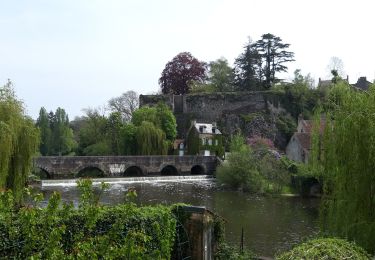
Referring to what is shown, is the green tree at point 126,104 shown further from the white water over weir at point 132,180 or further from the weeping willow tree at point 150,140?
the white water over weir at point 132,180

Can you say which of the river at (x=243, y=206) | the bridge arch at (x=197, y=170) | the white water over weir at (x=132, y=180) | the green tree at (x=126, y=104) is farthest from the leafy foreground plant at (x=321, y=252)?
the green tree at (x=126, y=104)

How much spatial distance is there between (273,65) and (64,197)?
49.0 metres

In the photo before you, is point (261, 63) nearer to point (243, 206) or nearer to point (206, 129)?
point (206, 129)

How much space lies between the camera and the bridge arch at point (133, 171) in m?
49.2

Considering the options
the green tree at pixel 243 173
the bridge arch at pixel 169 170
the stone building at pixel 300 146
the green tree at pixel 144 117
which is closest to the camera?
the green tree at pixel 243 173

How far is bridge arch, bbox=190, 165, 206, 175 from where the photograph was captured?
2036 inches

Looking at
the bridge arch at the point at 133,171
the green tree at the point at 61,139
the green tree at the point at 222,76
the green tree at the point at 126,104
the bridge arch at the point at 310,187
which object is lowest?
the bridge arch at the point at 310,187

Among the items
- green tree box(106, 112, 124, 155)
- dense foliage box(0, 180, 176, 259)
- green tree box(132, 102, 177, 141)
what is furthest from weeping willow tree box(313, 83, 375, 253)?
green tree box(106, 112, 124, 155)

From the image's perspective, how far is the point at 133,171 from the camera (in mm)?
51562

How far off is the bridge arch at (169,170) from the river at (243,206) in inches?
270

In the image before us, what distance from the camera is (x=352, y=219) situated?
36.5ft

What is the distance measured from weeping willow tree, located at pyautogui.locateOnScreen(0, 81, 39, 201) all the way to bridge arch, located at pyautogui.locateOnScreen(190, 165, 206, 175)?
34.6 m

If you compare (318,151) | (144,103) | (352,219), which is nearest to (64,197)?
(318,151)

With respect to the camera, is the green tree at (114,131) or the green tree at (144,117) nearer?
the green tree at (144,117)
